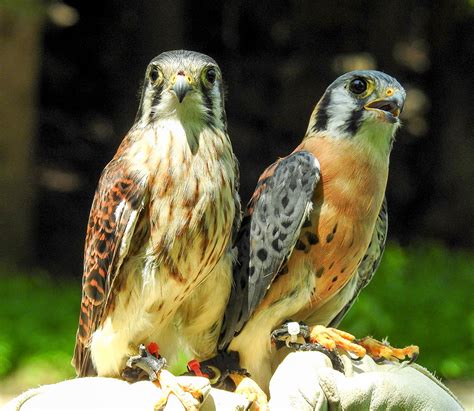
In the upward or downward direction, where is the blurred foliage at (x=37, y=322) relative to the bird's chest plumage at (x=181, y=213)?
downward

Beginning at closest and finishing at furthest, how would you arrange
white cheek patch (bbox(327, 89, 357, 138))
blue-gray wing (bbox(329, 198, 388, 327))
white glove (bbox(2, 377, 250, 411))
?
white glove (bbox(2, 377, 250, 411)), white cheek patch (bbox(327, 89, 357, 138)), blue-gray wing (bbox(329, 198, 388, 327))

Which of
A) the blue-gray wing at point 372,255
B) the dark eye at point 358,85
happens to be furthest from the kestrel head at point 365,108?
the blue-gray wing at point 372,255

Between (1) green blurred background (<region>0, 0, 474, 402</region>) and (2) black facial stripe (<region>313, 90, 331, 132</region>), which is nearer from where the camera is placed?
(2) black facial stripe (<region>313, 90, 331, 132</region>)

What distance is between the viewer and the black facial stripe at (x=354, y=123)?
9.80 ft

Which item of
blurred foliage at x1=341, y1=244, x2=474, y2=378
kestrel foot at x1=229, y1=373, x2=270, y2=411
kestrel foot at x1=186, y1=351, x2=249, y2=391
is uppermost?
kestrel foot at x1=229, y1=373, x2=270, y2=411

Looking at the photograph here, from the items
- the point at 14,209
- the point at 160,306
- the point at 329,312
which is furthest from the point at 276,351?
the point at 14,209

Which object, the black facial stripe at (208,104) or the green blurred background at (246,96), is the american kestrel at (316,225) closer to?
the black facial stripe at (208,104)

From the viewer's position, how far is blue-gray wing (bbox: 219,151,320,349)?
9.92 feet

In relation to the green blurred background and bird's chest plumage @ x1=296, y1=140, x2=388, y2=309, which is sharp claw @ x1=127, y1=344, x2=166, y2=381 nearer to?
bird's chest plumage @ x1=296, y1=140, x2=388, y2=309

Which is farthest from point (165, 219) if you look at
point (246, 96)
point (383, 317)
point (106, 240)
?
point (246, 96)

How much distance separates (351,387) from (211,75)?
0.96m

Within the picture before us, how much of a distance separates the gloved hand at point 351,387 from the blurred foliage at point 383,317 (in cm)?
300

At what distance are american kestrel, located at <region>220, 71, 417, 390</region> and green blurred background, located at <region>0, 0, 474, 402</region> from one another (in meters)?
4.92

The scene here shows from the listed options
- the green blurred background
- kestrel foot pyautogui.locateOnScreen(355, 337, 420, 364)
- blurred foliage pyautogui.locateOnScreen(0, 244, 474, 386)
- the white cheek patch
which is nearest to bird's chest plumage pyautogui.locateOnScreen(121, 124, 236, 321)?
the white cheek patch
